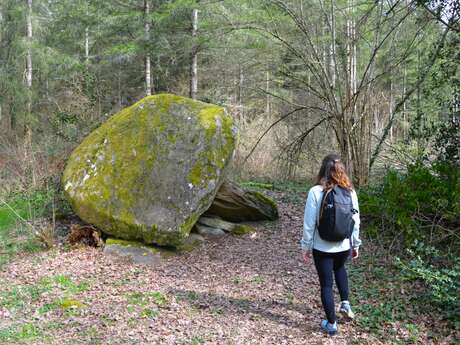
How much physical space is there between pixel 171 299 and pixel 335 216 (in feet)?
6.91

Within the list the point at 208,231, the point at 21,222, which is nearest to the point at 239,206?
the point at 208,231

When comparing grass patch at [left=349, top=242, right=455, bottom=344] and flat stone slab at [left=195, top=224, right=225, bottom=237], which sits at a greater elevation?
grass patch at [left=349, top=242, right=455, bottom=344]

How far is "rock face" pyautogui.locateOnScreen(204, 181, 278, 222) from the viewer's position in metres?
7.29

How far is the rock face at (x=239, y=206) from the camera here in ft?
23.9

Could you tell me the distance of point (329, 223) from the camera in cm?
374

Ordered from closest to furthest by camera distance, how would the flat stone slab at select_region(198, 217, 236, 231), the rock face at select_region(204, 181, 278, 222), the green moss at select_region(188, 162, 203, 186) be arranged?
1. the green moss at select_region(188, 162, 203, 186)
2. the flat stone slab at select_region(198, 217, 236, 231)
3. the rock face at select_region(204, 181, 278, 222)

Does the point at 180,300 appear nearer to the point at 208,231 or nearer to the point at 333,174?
the point at 333,174

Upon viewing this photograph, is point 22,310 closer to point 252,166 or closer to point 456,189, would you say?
point 456,189

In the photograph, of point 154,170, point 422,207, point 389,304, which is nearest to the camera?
point 389,304

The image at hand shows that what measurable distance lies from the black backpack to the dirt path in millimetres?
945

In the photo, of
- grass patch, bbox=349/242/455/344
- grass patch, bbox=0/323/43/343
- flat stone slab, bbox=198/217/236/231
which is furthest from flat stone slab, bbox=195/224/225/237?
grass patch, bbox=0/323/43/343

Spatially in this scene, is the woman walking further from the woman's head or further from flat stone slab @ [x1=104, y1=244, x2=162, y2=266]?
flat stone slab @ [x1=104, y1=244, x2=162, y2=266]

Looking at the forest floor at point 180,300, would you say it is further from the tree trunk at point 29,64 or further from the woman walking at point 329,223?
the tree trunk at point 29,64

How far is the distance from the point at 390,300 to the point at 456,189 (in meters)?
1.65
